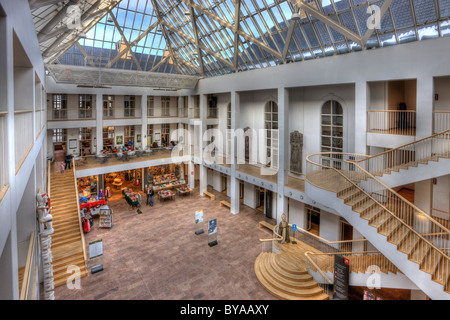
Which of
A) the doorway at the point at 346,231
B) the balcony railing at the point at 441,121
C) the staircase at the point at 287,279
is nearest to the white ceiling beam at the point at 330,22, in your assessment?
the balcony railing at the point at 441,121

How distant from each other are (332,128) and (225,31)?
373 inches

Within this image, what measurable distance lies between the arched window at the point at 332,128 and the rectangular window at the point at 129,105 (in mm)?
19265

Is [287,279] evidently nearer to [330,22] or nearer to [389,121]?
[389,121]

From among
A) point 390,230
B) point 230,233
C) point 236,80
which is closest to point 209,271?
point 230,233

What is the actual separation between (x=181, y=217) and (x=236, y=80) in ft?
36.1

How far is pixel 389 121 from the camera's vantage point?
12773 mm

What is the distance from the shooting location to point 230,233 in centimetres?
1731

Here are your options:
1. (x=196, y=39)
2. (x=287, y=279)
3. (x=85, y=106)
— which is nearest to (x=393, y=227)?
(x=287, y=279)

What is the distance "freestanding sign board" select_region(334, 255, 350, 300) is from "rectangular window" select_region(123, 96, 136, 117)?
23537mm

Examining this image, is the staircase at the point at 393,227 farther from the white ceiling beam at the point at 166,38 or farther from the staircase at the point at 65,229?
the white ceiling beam at the point at 166,38

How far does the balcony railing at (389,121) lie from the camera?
1264 cm

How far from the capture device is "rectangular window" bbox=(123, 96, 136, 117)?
2741 cm

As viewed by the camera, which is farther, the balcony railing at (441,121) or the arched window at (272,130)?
the arched window at (272,130)

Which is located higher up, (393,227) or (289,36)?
(289,36)
